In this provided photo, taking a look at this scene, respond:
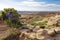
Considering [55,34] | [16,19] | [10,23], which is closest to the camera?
[55,34]

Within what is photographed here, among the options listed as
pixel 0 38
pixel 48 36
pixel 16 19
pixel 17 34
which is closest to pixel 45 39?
pixel 48 36

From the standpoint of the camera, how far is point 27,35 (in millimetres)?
11484

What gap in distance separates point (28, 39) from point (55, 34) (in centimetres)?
235

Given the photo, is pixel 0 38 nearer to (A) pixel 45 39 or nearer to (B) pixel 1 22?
(A) pixel 45 39

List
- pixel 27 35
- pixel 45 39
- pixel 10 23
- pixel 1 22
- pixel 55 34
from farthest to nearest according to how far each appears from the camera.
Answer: pixel 1 22, pixel 10 23, pixel 55 34, pixel 27 35, pixel 45 39

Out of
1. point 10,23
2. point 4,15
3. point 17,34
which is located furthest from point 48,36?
point 4,15

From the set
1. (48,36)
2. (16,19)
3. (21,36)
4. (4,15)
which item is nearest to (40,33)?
(48,36)

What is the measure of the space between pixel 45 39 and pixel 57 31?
256 cm

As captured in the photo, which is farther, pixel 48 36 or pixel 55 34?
pixel 55 34

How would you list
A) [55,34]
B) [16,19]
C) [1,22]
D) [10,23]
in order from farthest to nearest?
[1,22], [16,19], [10,23], [55,34]

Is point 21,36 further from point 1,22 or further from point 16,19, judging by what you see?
point 1,22

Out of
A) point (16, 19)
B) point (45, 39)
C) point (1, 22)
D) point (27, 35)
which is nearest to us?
point (45, 39)

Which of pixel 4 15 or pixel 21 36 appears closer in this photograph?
pixel 21 36

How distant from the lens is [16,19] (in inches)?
637
